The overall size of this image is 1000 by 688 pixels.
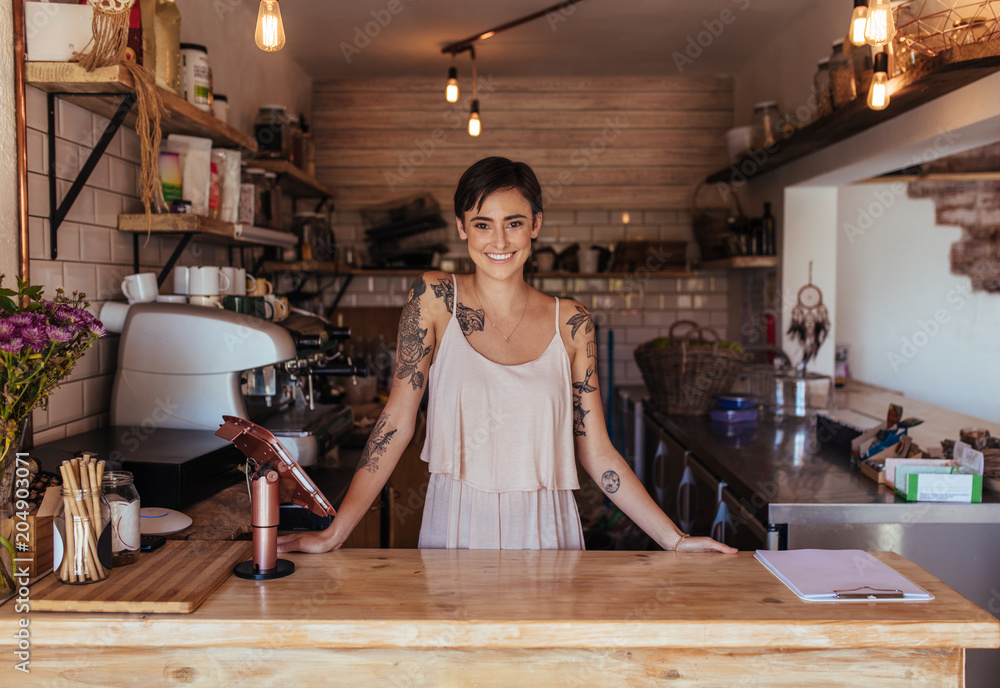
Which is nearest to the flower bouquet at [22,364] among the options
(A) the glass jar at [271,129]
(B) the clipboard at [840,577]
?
(B) the clipboard at [840,577]

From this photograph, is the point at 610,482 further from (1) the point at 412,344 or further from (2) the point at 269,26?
(2) the point at 269,26

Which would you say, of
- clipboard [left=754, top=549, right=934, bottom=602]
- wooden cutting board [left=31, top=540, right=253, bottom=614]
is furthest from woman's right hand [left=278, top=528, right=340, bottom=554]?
clipboard [left=754, top=549, right=934, bottom=602]

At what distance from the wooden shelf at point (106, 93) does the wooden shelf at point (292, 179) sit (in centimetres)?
96

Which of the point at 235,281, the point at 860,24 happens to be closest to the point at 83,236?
the point at 235,281

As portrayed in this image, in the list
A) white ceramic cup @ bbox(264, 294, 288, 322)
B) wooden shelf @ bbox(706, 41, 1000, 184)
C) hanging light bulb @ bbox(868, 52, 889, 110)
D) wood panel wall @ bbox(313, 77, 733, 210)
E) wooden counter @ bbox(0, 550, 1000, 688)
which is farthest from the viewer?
wood panel wall @ bbox(313, 77, 733, 210)

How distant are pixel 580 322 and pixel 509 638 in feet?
2.74

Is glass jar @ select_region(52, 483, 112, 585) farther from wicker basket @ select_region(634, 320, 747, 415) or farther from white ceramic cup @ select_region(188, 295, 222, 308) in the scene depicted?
wicker basket @ select_region(634, 320, 747, 415)

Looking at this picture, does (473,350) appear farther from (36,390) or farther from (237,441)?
(36,390)

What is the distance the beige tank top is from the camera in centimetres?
176

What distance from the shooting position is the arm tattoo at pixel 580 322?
6.06ft

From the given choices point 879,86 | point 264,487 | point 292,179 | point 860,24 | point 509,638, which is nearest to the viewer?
point 509,638

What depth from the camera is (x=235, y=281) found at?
2502mm

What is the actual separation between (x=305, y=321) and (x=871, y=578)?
81.8 inches

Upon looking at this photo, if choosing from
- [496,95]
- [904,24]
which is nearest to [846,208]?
[496,95]
